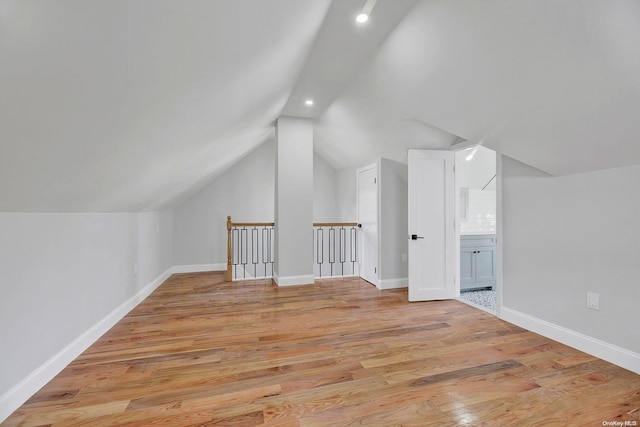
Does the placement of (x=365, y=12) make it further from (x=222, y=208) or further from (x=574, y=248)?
(x=222, y=208)

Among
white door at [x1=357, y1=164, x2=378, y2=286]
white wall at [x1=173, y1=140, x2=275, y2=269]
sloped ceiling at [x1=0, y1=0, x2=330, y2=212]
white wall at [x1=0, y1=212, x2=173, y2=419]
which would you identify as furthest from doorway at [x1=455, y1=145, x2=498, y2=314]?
white wall at [x1=0, y1=212, x2=173, y2=419]

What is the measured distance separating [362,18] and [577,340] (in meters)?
3.14

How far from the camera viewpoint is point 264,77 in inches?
103

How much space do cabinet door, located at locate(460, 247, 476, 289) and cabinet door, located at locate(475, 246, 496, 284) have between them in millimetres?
80

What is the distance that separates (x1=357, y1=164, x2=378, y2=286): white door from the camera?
4.70 meters

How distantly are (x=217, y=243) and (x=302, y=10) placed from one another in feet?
16.2

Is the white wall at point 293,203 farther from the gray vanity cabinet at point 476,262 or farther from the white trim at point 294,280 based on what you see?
the gray vanity cabinet at point 476,262

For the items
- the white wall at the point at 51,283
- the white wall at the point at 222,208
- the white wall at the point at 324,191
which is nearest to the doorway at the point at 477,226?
the white wall at the point at 324,191

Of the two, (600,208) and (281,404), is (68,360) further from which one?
(600,208)

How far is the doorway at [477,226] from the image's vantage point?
179 inches

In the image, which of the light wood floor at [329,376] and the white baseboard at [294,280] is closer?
the light wood floor at [329,376]

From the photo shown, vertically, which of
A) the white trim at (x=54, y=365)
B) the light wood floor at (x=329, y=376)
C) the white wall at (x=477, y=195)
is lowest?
the light wood floor at (x=329, y=376)

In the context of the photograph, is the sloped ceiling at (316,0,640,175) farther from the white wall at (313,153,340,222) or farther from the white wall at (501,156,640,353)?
the white wall at (313,153,340,222)

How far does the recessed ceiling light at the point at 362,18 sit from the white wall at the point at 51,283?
2595 millimetres
